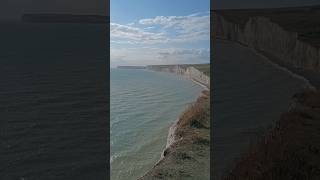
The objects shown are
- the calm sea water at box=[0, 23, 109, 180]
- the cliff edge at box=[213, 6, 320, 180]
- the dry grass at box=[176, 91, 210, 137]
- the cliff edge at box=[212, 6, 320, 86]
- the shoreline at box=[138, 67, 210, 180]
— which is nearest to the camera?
the cliff edge at box=[213, 6, 320, 180]

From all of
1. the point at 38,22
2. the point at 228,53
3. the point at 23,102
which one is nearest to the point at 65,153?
the point at 23,102

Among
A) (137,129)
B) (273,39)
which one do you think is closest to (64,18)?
(273,39)

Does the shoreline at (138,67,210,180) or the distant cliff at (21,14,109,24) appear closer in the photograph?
the distant cliff at (21,14,109,24)

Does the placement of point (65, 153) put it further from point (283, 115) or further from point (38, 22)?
point (283, 115)

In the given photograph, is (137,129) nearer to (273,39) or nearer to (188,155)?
(188,155)

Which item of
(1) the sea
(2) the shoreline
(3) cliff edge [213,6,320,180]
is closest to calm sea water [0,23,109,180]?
(2) the shoreline

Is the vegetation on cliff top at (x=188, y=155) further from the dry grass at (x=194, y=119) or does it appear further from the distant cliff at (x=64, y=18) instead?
the distant cliff at (x=64, y=18)

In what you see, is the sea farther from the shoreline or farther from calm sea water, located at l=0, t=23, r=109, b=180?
calm sea water, located at l=0, t=23, r=109, b=180
